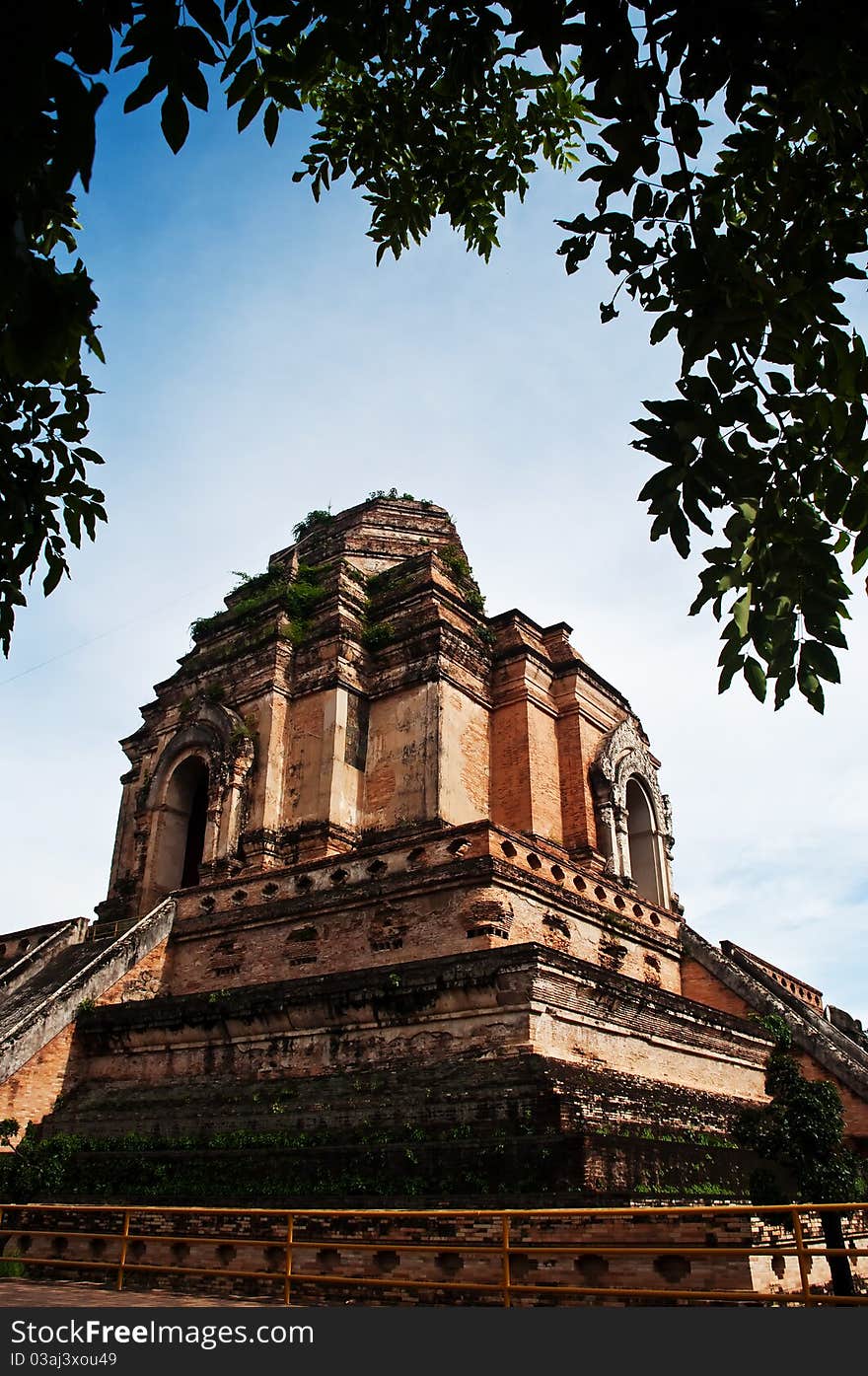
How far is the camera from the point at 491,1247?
6.83m

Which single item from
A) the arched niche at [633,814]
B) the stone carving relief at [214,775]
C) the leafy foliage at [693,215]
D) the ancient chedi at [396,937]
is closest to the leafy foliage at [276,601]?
the ancient chedi at [396,937]

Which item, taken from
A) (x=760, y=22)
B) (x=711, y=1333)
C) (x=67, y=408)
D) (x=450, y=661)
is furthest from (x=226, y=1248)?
(x=450, y=661)

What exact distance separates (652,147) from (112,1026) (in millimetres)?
11531

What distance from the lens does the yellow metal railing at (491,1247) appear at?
5414mm

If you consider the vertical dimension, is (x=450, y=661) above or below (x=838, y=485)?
above

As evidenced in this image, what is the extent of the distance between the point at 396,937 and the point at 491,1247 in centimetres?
485

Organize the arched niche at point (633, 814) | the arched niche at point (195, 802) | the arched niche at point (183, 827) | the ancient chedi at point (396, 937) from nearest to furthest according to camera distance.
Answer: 1. the ancient chedi at point (396, 937)
2. the arched niche at point (195, 802)
3. the arched niche at point (633, 814)
4. the arched niche at point (183, 827)

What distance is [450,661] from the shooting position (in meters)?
16.8

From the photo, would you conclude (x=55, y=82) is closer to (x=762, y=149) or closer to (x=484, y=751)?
(x=762, y=149)

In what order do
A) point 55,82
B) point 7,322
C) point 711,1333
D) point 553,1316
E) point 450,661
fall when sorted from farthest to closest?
1. point 450,661
2. point 553,1316
3. point 711,1333
4. point 7,322
5. point 55,82

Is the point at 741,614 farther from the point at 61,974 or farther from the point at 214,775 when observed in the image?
the point at 214,775

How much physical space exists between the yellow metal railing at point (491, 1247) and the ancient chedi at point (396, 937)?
506 mm

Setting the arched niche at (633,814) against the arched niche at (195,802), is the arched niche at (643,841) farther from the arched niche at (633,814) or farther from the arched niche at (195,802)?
the arched niche at (195,802)

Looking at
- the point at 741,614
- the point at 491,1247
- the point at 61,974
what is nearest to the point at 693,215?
the point at 741,614
